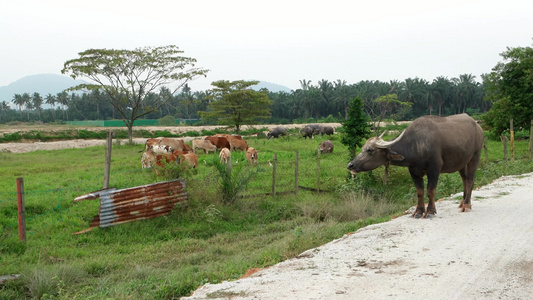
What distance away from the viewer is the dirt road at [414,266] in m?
4.63

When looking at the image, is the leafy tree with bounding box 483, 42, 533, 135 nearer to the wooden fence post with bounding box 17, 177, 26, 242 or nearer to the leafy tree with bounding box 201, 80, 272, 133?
the leafy tree with bounding box 201, 80, 272, 133

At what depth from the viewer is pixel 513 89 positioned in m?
26.6

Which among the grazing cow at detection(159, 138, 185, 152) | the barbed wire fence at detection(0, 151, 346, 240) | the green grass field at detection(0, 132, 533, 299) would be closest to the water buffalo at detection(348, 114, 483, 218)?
the green grass field at detection(0, 132, 533, 299)

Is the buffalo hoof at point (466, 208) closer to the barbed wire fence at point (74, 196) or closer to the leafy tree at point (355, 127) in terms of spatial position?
the barbed wire fence at point (74, 196)

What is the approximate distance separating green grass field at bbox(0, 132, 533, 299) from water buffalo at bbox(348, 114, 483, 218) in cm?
140

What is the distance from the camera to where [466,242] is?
6328 mm

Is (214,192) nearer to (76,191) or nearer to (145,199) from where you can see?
(145,199)

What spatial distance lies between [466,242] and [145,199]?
6675 mm

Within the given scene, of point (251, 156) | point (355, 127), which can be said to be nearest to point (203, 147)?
point (251, 156)

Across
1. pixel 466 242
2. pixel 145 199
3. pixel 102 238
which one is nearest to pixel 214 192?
pixel 145 199

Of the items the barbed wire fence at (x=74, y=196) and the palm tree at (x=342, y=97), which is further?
the palm tree at (x=342, y=97)

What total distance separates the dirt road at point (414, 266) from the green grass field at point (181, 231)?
0.75 metres

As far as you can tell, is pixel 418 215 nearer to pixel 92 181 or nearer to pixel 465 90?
pixel 92 181

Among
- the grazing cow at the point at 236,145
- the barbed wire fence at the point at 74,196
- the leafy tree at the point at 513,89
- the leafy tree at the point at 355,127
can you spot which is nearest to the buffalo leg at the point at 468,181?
the barbed wire fence at the point at 74,196
